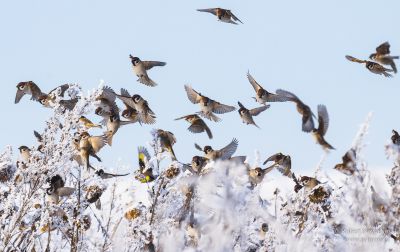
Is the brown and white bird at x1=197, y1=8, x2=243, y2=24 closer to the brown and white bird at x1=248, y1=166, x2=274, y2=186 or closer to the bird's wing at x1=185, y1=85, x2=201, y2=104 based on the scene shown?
the bird's wing at x1=185, y1=85, x2=201, y2=104

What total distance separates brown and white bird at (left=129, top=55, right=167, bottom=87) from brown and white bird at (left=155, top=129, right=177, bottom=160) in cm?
335

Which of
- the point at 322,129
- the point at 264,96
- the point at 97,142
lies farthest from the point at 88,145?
the point at 264,96

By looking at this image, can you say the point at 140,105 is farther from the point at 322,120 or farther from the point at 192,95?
the point at 322,120

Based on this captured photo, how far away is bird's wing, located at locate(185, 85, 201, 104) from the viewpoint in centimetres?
1053

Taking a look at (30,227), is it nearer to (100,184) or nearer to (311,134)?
(100,184)

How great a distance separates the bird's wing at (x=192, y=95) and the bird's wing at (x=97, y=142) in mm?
3206

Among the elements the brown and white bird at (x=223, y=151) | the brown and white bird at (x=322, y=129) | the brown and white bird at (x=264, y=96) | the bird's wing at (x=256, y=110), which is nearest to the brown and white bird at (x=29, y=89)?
the bird's wing at (x=256, y=110)

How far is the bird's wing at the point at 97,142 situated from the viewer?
7312 mm

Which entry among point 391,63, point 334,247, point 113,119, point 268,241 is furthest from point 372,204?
point 391,63

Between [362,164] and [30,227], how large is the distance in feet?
9.34

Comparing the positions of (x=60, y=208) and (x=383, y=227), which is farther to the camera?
(x=60, y=208)

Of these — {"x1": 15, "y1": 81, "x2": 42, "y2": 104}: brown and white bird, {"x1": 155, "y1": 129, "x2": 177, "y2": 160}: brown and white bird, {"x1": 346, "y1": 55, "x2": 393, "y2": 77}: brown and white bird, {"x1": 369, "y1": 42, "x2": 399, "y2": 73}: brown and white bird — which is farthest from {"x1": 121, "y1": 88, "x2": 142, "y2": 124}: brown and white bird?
{"x1": 369, "y1": 42, "x2": 399, "y2": 73}: brown and white bird

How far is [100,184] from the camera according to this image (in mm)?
6902

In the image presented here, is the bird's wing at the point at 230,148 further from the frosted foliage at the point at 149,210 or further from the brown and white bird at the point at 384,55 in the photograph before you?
the brown and white bird at the point at 384,55
